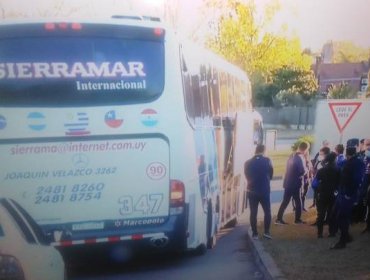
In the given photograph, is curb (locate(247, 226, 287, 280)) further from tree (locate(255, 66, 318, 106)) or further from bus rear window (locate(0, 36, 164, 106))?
bus rear window (locate(0, 36, 164, 106))

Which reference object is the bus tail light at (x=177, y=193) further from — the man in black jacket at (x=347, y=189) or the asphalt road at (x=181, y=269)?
the man in black jacket at (x=347, y=189)

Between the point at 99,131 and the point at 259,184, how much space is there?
7.88 feet

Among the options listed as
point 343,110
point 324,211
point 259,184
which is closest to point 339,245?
point 324,211

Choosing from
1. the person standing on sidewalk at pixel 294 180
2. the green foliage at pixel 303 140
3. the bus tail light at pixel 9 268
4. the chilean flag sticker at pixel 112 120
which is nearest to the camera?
the bus tail light at pixel 9 268

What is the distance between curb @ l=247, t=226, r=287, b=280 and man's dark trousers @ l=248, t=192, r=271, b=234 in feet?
0.61

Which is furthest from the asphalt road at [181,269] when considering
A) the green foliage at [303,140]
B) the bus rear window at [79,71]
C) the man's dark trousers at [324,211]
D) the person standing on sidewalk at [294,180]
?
the bus rear window at [79,71]

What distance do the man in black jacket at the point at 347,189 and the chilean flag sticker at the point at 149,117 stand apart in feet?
7.83

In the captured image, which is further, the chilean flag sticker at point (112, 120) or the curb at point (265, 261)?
the curb at point (265, 261)

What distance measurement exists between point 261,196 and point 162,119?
218 centimetres

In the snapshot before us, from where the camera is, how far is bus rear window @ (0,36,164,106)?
5000 mm

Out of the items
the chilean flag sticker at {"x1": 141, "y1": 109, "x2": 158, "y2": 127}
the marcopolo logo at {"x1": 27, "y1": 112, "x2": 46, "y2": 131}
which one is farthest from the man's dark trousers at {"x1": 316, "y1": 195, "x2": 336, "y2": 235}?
the marcopolo logo at {"x1": 27, "y1": 112, "x2": 46, "y2": 131}

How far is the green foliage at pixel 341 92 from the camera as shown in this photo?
19.8 ft

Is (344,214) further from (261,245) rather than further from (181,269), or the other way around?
(181,269)

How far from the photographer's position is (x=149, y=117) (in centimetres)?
519
